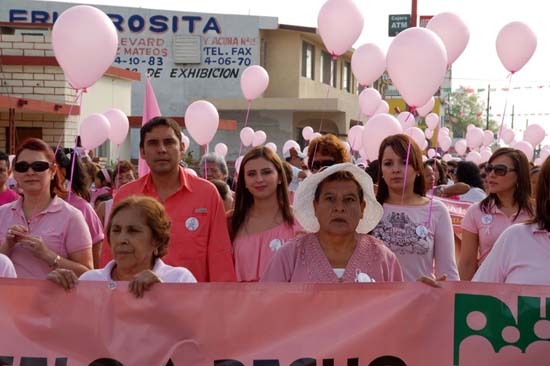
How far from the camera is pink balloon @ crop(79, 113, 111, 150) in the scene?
1284cm

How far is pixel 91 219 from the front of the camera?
6.01 m

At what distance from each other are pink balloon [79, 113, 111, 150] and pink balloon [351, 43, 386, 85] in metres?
3.67

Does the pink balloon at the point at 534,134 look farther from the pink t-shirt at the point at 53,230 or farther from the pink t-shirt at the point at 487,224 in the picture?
the pink t-shirt at the point at 53,230

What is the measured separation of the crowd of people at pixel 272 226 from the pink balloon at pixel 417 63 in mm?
1523

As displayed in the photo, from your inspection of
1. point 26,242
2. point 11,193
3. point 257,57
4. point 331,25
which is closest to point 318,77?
point 257,57

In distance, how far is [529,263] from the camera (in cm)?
416

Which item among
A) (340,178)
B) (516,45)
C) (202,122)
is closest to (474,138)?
(516,45)

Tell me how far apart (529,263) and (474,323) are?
1.19 ft

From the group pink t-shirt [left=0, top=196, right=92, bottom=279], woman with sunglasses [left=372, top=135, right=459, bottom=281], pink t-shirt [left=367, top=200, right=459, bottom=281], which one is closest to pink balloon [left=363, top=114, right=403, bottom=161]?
woman with sunglasses [left=372, top=135, right=459, bottom=281]

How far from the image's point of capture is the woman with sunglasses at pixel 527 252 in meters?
4.15

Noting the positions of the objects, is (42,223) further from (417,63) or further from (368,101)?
(368,101)

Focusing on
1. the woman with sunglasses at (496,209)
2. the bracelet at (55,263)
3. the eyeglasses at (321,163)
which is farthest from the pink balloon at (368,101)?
the bracelet at (55,263)

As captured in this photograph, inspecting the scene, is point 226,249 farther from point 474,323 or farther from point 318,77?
point 318,77

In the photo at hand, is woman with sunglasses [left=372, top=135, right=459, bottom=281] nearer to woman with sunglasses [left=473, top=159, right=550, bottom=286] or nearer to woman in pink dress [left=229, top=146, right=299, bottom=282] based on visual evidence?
woman in pink dress [left=229, top=146, right=299, bottom=282]
